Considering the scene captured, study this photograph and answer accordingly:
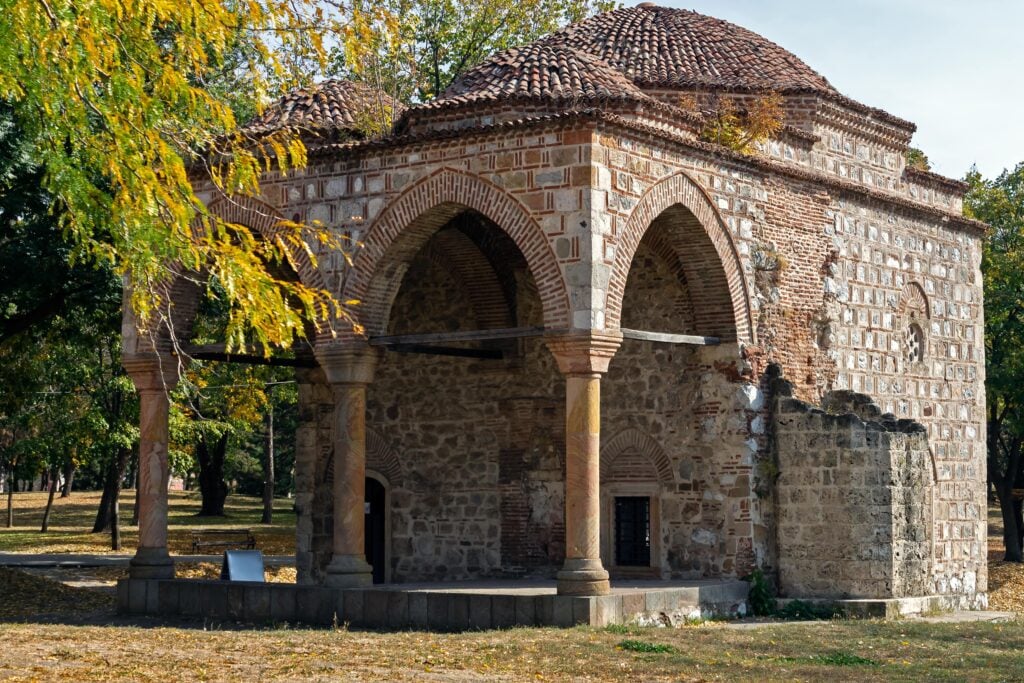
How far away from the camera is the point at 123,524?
3772 centimetres

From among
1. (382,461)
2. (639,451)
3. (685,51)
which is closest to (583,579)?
(639,451)

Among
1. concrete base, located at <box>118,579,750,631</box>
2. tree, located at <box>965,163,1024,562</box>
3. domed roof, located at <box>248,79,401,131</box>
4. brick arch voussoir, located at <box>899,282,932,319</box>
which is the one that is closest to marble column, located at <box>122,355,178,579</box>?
concrete base, located at <box>118,579,750,631</box>

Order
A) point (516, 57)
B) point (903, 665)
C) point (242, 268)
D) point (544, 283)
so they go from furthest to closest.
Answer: point (516, 57), point (544, 283), point (903, 665), point (242, 268)

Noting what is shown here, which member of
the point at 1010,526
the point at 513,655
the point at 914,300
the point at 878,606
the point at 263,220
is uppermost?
the point at 263,220

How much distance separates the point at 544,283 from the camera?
51.6 feet

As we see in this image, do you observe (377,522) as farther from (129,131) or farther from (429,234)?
(129,131)

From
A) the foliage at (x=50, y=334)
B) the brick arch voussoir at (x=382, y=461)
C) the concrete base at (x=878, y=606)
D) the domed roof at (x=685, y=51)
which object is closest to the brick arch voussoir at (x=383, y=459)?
the brick arch voussoir at (x=382, y=461)

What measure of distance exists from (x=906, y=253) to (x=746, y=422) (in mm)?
4617

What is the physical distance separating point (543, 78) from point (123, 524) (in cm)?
2351

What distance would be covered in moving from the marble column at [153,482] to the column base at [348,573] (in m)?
2.57

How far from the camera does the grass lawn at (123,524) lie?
31.3 m

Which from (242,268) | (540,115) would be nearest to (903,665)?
(242,268)

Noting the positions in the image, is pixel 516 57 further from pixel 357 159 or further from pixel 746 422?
pixel 746 422

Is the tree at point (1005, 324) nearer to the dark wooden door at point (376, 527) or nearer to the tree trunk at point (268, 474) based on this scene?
the dark wooden door at point (376, 527)
